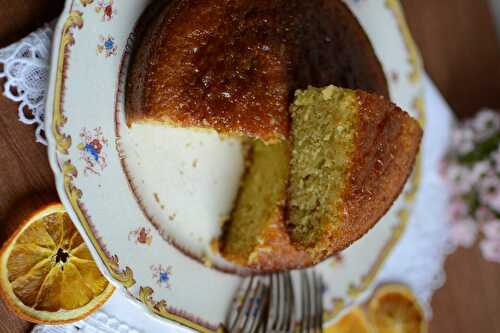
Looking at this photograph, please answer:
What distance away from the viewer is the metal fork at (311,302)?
2945 mm

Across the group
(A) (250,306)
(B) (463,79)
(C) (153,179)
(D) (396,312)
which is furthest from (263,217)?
(B) (463,79)

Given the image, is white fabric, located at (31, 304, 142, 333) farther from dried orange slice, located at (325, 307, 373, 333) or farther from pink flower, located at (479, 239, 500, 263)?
pink flower, located at (479, 239, 500, 263)

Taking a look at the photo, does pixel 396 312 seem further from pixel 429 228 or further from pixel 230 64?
pixel 230 64

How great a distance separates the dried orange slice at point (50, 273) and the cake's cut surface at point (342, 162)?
91 cm

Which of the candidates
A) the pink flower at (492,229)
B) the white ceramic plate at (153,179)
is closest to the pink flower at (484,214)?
the pink flower at (492,229)

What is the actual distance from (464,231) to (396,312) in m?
0.67

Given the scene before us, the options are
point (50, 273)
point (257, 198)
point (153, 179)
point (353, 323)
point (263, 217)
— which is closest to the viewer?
point (50, 273)

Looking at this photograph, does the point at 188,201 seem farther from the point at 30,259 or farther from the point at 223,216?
the point at 30,259

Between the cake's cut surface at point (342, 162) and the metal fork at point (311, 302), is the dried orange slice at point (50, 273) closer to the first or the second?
the cake's cut surface at point (342, 162)

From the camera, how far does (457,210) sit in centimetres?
354

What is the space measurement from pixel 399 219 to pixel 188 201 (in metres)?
1.28

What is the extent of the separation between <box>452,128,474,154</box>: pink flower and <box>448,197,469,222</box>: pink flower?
32cm

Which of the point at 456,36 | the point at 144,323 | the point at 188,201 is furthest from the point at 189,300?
the point at 456,36

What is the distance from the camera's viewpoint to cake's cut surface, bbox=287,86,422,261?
2271 mm
